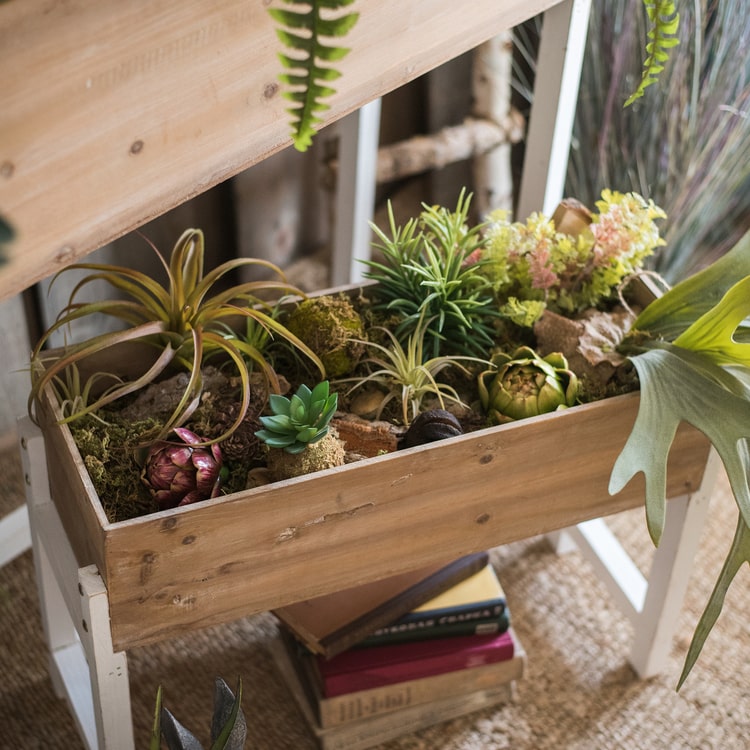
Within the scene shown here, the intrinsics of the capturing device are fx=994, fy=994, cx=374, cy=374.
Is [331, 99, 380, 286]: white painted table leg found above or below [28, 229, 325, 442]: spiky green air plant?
below

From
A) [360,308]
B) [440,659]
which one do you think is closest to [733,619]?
[440,659]

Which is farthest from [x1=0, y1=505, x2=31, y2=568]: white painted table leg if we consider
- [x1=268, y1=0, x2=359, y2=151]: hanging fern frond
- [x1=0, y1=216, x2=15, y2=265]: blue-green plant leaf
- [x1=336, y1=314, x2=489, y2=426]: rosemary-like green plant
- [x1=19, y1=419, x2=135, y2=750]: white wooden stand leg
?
[x1=268, y1=0, x2=359, y2=151]: hanging fern frond

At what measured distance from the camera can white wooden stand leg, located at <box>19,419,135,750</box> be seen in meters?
1.07

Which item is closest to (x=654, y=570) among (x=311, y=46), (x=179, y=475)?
(x=179, y=475)

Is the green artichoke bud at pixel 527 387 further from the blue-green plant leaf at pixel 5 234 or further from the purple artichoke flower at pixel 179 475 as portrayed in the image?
the blue-green plant leaf at pixel 5 234

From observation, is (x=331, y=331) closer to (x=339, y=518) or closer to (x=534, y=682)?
(x=339, y=518)

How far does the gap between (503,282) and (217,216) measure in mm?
993

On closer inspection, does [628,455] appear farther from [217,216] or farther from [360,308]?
[217,216]

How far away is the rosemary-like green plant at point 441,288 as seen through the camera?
4.13ft

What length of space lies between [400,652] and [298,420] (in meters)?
0.53

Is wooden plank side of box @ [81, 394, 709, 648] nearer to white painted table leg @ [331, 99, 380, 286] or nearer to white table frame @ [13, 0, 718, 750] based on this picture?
white table frame @ [13, 0, 718, 750]

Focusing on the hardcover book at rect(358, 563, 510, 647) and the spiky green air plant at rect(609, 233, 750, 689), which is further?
the hardcover book at rect(358, 563, 510, 647)

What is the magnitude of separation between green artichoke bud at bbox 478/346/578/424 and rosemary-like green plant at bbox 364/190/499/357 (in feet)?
0.23

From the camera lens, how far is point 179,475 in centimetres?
107
